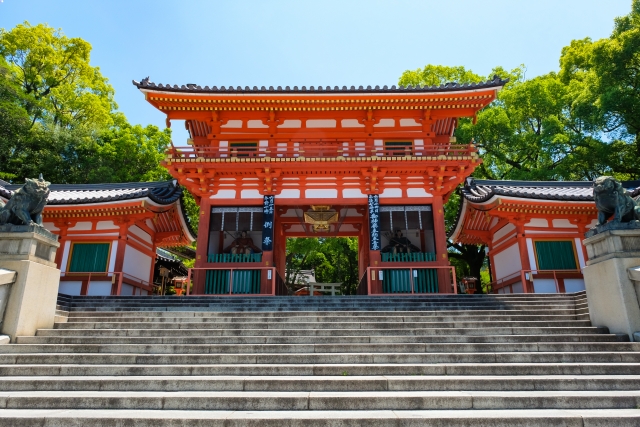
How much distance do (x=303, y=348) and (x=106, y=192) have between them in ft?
45.3

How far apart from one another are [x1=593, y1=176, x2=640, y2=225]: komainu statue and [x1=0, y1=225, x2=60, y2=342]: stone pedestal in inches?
430

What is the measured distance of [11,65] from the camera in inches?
1024

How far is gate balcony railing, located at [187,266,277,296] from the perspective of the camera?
12891mm

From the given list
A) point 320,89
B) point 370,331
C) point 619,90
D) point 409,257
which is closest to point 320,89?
point 320,89

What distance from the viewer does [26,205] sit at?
23.9 feet

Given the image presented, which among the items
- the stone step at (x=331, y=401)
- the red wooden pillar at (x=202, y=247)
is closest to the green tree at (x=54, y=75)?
the red wooden pillar at (x=202, y=247)

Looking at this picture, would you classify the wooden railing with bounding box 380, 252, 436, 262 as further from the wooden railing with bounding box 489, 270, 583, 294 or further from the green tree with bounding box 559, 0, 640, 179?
the green tree with bounding box 559, 0, 640, 179

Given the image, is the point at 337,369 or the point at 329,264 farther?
the point at 329,264

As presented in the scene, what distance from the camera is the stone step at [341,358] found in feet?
19.1

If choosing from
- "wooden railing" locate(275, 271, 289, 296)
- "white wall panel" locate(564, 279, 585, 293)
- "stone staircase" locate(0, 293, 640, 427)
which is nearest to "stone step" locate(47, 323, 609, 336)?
"stone staircase" locate(0, 293, 640, 427)

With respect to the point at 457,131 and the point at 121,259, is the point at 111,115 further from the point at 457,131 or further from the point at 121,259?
the point at 457,131

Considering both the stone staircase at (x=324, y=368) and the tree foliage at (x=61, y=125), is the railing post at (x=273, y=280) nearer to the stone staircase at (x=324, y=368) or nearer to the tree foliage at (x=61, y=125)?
the stone staircase at (x=324, y=368)

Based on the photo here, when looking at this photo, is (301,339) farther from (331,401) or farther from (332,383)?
(331,401)

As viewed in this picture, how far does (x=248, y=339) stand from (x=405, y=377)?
3019mm
